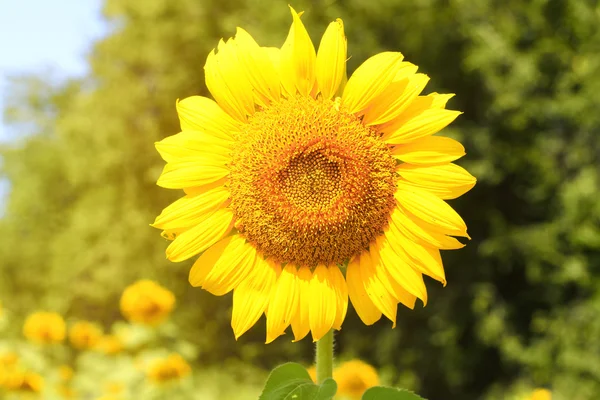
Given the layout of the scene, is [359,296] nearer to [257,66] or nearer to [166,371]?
[257,66]

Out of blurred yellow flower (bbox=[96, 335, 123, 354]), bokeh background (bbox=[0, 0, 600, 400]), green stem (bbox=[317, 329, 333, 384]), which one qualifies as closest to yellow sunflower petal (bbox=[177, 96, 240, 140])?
green stem (bbox=[317, 329, 333, 384])

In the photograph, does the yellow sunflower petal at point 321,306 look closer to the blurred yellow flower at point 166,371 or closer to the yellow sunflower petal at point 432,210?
the yellow sunflower petal at point 432,210

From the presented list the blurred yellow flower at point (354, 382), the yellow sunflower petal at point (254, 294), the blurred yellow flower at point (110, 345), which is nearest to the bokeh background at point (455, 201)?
the blurred yellow flower at point (110, 345)

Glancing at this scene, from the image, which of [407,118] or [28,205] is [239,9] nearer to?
[28,205]

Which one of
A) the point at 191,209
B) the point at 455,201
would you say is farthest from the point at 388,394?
the point at 455,201

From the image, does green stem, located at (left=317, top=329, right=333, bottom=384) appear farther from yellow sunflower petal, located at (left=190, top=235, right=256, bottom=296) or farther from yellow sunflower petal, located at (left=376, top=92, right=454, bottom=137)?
yellow sunflower petal, located at (left=376, top=92, right=454, bottom=137)

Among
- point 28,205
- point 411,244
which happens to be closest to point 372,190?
point 411,244
